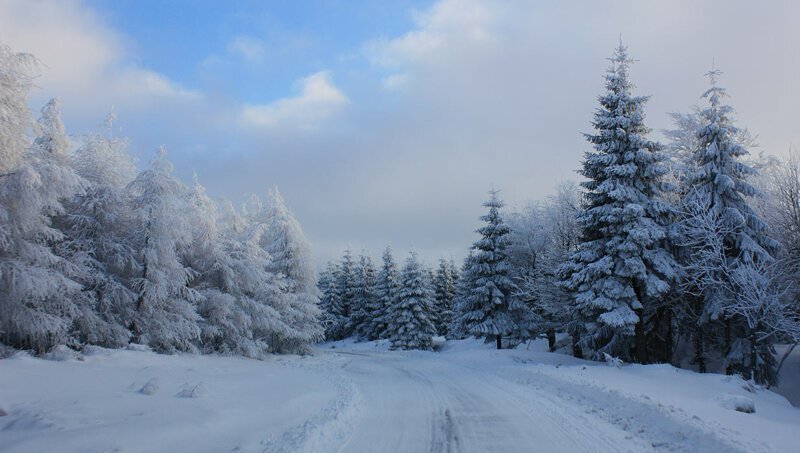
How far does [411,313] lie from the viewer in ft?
149

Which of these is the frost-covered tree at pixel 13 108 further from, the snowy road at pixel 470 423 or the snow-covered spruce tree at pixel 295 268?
the snow-covered spruce tree at pixel 295 268

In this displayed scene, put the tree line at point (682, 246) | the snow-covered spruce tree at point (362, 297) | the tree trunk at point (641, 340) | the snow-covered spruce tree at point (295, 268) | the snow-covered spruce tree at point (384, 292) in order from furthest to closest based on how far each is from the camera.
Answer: the snow-covered spruce tree at point (362, 297)
the snow-covered spruce tree at point (384, 292)
the snow-covered spruce tree at point (295, 268)
the tree trunk at point (641, 340)
the tree line at point (682, 246)

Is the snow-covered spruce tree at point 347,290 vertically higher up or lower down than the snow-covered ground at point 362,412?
higher up

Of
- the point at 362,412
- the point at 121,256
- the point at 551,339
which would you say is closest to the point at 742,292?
the point at 362,412

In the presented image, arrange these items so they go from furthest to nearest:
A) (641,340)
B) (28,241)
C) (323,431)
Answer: (641,340), (28,241), (323,431)

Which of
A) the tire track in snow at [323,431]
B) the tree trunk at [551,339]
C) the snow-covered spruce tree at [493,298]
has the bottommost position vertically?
the tire track in snow at [323,431]

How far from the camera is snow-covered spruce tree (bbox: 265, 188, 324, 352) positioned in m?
31.0

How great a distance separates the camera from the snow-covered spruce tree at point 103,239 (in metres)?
17.2

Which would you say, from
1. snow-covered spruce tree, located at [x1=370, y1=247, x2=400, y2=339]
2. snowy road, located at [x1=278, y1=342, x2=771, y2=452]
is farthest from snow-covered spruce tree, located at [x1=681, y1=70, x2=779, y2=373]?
snow-covered spruce tree, located at [x1=370, y1=247, x2=400, y2=339]

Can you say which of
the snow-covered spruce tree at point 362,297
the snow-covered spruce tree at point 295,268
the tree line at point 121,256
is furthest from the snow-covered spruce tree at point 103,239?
the snow-covered spruce tree at point 362,297

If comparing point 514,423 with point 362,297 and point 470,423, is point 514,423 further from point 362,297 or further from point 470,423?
point 362,297

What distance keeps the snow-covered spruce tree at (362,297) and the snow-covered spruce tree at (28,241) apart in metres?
44.7

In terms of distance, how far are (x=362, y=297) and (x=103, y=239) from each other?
144 feet

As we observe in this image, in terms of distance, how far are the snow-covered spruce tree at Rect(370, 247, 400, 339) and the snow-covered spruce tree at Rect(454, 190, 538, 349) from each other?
18.4 metres
